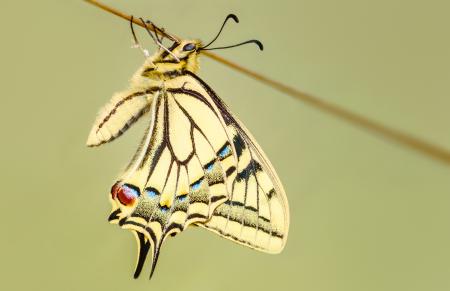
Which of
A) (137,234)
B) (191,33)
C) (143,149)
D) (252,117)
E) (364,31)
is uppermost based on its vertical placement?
(364,31)

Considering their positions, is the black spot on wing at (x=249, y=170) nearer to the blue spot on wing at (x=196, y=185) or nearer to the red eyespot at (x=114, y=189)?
the blue spot on wing at (x=196, y=185)

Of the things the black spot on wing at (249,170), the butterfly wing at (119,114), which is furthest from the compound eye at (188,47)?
the black spot on wing at (249,170)

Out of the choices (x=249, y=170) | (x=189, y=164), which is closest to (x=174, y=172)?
(x=189, y=164)

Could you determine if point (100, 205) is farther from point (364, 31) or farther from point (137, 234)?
point (364, 31)

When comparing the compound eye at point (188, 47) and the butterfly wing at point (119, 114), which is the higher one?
the compound eye at point (188, 47)

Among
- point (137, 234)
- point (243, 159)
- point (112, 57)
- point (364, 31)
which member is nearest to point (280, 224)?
point (243, 159)

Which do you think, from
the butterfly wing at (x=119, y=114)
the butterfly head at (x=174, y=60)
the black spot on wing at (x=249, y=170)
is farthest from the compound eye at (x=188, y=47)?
the black spot on wing at (x=249, y=170)

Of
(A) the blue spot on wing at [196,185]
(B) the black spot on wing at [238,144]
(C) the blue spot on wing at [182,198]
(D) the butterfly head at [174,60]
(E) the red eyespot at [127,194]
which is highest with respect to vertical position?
(D) the butterfly head at [174,60]

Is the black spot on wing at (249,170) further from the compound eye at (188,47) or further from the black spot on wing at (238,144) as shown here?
the compound eye at (188,47)
